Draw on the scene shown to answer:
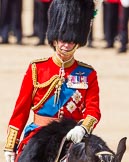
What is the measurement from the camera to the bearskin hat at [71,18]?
18.4 ft

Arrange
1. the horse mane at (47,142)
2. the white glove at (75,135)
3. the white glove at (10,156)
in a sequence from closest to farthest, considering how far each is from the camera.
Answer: the white glove at (75,135) → the horse mane at (47,142) → the white glove at (10,156)

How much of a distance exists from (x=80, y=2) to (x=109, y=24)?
11727mm

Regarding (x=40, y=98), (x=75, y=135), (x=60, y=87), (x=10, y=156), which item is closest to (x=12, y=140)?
(x=10, y=156)

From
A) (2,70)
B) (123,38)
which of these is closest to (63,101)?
(2,70)

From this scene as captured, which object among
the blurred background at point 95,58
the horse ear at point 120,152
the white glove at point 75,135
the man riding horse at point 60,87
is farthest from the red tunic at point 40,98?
the blurred background at point 95,58

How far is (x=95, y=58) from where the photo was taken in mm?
15648

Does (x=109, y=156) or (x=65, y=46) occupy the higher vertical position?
(x=65, y=46)

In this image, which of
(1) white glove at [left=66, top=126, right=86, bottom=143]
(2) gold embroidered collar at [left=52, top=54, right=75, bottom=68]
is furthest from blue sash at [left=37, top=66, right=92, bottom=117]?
(1) white glove at [left=66, top=126, right=86, bottom=143]

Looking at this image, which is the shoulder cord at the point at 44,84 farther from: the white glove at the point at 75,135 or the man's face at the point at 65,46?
the white glove at the point at 75,135

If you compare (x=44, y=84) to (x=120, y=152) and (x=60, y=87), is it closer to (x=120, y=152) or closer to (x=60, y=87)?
(x=60, y=87)

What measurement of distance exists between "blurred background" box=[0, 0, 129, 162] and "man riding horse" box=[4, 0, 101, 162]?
8.70 ft

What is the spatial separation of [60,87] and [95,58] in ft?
33.2

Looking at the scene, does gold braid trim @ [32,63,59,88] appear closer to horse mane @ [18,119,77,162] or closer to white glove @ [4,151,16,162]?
horse mane @ [18,119,77,162]

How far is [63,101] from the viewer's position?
18.1ft
